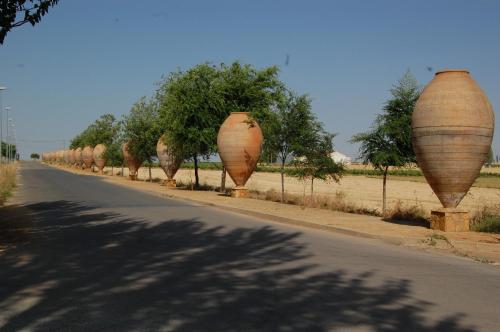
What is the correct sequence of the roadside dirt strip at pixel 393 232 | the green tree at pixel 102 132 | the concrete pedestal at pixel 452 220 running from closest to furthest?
the roadside dirt strip at pixel 393 232, the concrete pedestal at pixel 452 220, the green tree at pixel 102 132

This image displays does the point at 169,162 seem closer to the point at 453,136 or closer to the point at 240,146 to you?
the point at 240,146

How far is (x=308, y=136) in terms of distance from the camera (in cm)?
2144

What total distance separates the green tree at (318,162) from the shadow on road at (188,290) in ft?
32.8

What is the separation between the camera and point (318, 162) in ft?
68.5

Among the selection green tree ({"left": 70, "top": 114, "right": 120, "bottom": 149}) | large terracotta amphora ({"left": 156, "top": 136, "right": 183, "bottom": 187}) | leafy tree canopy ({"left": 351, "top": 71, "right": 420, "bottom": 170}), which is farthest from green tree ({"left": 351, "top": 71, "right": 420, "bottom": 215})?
green tree ({"left": 70, "top": 114, "right": 120, "bottom": 149})

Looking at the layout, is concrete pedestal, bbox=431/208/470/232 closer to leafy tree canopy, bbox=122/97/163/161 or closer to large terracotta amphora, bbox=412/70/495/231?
large terracotta amphora, bbox=412/70/495/231

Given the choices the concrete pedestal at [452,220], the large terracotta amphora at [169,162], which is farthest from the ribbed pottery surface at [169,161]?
the concrete pedestal at [452,220]

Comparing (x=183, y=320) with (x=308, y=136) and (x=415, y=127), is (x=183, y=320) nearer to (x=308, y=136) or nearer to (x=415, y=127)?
(x=415, y=127)

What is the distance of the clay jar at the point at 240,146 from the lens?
23.9m

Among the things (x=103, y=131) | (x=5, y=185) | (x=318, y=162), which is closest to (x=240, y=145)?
(x=318, y=162)

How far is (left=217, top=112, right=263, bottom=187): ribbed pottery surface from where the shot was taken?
78.5 feet

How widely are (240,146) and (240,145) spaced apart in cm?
5

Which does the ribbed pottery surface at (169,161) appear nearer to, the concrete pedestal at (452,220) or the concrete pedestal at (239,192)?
the concrete pedestal at (239,192)

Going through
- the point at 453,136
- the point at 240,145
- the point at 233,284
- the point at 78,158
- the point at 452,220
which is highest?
the point at 240,145
